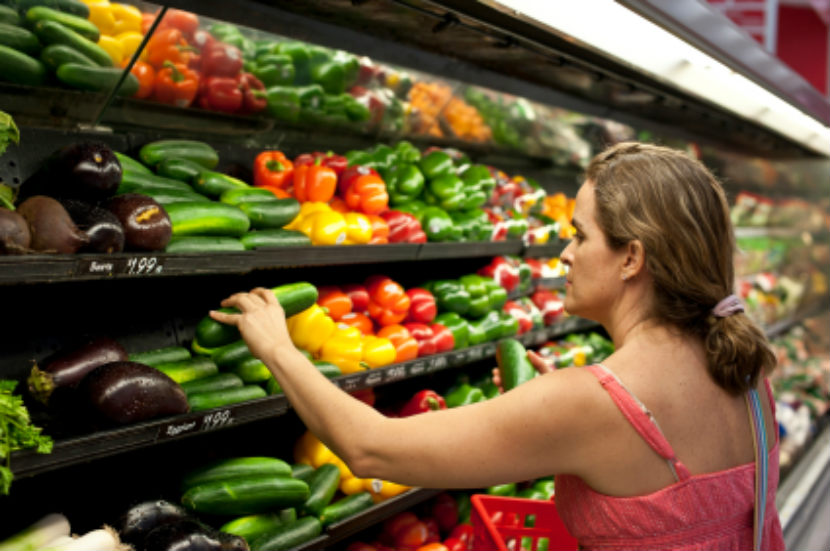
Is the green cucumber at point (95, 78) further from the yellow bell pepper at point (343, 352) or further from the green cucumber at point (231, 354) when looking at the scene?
the yellow bell pepper at point (343, 352)

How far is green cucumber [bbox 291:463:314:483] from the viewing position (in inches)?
99.8

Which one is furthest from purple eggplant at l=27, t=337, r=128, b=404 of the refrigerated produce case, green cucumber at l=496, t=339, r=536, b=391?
green cucumber at l=496, t=339, r=536, b=391

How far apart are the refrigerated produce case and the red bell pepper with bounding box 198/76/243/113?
5 centimetres

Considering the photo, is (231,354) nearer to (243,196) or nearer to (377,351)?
(243,196)

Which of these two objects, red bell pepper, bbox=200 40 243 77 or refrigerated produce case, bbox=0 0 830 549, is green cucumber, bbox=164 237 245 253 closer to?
refrigerated produce case, bbox=0 0 830 549

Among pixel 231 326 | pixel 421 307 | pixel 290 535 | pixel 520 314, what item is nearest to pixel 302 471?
pixel 290 535

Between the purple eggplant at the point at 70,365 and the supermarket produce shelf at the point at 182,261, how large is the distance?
10.8 inches

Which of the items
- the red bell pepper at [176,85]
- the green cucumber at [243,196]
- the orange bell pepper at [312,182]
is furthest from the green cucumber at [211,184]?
the orange bell pepper at [312,182]

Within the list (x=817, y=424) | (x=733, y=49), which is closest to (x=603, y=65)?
(x=733, y=49)

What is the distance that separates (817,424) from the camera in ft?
19.6

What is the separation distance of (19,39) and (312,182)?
1.14 meters

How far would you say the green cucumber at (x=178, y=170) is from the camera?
230 cm

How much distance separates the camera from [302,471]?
8.38ft

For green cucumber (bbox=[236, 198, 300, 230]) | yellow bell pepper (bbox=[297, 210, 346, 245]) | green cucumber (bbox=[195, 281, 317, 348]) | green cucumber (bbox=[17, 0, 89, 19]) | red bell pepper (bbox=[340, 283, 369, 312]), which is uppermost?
green cucumber (bbox=[17, 0, 89, 19])
